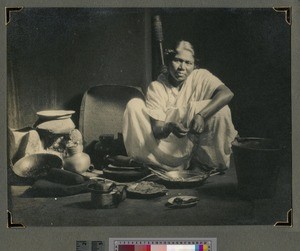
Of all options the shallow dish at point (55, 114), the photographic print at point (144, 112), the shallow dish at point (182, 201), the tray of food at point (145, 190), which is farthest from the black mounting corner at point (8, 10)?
the shallow dish at point (182, 201)

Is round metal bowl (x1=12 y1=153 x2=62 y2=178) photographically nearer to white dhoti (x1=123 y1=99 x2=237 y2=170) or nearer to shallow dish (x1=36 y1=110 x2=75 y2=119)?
shallow dish (x1=36 y1=110 x2=75 y2=119)

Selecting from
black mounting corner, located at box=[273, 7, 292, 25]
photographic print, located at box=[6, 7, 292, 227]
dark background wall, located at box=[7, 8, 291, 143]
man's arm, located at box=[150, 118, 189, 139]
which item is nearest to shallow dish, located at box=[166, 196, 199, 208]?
photographic print, located at box=[6, 7, 292, 227]

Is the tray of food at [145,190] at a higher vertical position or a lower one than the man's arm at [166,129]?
lower

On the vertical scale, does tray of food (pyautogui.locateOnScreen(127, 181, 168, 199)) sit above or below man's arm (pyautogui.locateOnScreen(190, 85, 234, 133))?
below

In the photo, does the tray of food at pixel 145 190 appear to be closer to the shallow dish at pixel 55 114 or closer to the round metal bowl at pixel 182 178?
the round metal bowl at pixel 182 178

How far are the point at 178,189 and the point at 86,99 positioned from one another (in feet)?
2.31

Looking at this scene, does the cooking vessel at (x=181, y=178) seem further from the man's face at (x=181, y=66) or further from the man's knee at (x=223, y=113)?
the man's face at (x=181, y=66)

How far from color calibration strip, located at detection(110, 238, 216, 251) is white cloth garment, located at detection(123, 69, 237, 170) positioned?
1.34 feet

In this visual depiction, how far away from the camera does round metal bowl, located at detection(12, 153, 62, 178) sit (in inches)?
122

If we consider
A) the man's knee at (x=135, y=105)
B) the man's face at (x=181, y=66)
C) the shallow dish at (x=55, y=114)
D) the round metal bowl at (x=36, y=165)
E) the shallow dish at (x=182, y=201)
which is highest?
the man's face at (x=181, y=66)

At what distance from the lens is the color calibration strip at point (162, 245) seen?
302 centimetres

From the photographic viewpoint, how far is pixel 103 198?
10.0 ft

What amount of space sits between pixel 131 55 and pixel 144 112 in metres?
0.32

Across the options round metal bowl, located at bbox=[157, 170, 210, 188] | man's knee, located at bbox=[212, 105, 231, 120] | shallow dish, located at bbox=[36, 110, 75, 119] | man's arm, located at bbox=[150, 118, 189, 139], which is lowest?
round metal bowl, located at bbox=[157, 170, 210, 188]
